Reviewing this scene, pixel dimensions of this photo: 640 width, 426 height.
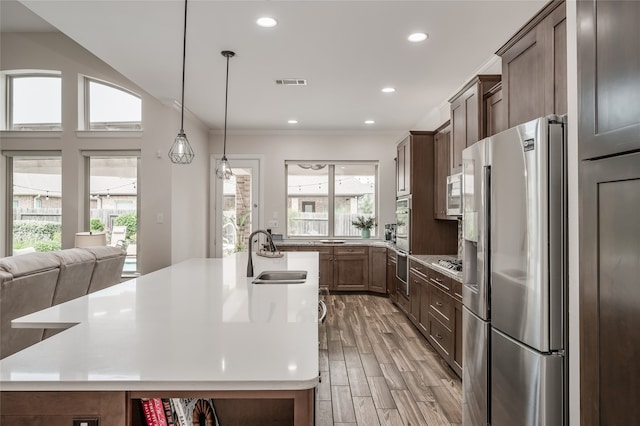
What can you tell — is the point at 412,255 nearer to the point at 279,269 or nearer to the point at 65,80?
the point at 279,269

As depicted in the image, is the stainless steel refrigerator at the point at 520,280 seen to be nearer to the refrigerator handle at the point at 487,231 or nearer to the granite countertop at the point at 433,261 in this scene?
the refrigerator handle at the point at 487,231

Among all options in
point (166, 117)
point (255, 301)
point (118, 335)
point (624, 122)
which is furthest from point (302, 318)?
point (166, 117)

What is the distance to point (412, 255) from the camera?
15.1ft

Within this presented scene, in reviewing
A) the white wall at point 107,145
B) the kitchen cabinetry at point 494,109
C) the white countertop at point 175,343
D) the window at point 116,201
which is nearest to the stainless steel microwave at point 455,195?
the kitchen cabinetry at point 494,109

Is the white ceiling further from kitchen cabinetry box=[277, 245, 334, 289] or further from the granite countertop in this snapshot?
kitchen cabinetry box=[277, 245, 334, 289]

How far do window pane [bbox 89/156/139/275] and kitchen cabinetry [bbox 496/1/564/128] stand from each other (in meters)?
4.86

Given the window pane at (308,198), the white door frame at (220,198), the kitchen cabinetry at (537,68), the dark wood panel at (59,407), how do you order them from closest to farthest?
the dark wood panel at (59,407)
the kitchen cabinetry at (537,68)
the white door frame at (220,198)
the window pane at (308,198)

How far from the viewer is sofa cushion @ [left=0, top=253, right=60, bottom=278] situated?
8.16ft

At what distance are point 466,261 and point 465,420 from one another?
0.93 metres

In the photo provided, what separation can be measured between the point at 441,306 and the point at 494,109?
5.49 ft

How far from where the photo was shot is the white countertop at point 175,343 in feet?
3.33

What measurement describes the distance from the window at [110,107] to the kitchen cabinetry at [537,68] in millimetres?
4816

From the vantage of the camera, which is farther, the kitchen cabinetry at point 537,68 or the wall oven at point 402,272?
the wall oven at point 402,272

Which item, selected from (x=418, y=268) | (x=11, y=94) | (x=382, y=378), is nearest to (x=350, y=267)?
(x=418, y=268)
